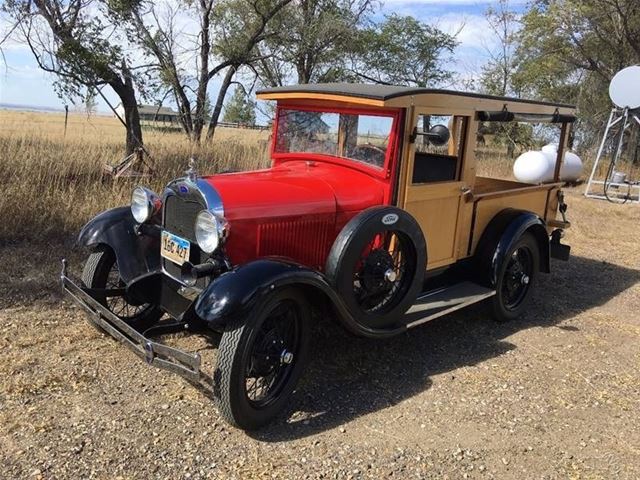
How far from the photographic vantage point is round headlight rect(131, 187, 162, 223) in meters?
3.80

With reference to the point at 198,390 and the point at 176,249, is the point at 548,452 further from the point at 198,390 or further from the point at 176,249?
the point at 176,249

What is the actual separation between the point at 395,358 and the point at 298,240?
1.23m

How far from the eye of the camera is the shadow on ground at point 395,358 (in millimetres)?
3359

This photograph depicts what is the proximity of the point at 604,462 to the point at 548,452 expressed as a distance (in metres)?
0.29

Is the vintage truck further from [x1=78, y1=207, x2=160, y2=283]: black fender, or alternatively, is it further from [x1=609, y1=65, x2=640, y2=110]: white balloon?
[x1=609, y1=65, x2=640, y2=110]: white balloon

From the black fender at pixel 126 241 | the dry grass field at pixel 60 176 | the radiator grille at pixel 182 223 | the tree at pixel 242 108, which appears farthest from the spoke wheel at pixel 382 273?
the tree at pixel 242 108

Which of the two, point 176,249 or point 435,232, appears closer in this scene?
point 176,249

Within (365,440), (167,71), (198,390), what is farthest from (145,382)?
(167,71)

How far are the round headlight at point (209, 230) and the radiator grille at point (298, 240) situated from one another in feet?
1.05

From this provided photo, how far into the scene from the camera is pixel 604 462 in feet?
10.0

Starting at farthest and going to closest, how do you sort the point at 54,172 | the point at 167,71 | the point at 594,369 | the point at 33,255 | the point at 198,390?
1. the point at 167,71
2. the point at 54,172
3. the point at 33,255
4. the point at 594,369
5. the point at 198,390

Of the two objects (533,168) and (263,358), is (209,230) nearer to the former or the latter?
(263,358)

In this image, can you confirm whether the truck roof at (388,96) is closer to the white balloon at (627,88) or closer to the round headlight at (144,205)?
the round headlight at (144,205)

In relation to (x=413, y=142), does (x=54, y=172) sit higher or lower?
lower
